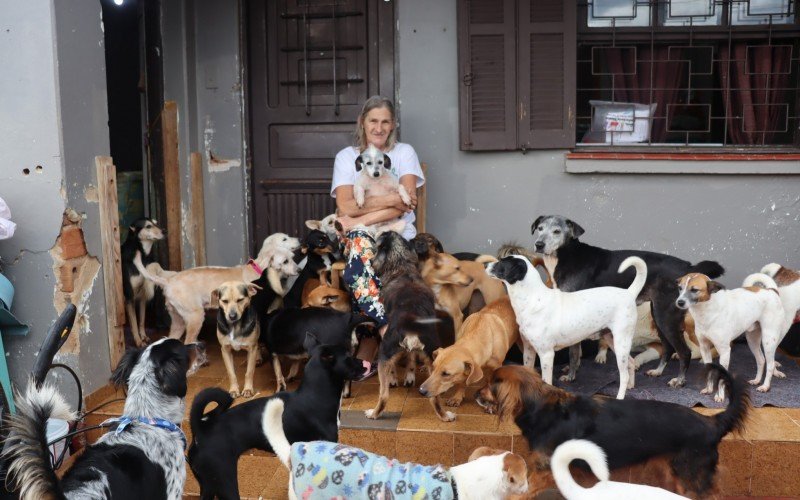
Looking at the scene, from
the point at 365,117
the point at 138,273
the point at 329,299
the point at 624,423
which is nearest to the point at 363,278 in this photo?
the point at 329,299

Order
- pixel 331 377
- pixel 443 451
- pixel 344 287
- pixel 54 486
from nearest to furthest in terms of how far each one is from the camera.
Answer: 1. pixel 54 486
2. pixel 331 377
3. pixel 443 451
4. pixel 344 287

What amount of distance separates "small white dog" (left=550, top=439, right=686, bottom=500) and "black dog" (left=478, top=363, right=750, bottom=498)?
554 mm

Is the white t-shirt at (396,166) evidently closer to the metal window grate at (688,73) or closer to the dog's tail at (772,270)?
the metal window grate at (688,73)

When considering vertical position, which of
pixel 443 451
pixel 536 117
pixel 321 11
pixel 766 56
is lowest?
pixel 443 451

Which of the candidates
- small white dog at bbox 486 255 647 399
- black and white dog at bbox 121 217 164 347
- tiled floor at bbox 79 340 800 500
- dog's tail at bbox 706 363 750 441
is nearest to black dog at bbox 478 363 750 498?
dog's tail at bbox 706 363 750 441

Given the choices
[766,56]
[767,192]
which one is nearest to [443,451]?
[767,192]

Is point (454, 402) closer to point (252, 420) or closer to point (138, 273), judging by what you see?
point (252, 420)

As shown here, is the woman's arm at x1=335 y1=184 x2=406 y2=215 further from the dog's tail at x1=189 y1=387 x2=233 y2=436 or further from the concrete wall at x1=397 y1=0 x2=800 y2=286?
the dog's tail at x1=189 y1=387 x2=233 y2=436

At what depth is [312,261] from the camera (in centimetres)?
572

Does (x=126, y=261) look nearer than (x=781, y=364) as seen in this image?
No

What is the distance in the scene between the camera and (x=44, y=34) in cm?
456

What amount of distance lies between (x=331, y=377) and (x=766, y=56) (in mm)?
4471

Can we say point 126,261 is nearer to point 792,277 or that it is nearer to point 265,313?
point 265,313

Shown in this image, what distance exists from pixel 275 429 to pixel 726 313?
279 centimetres
